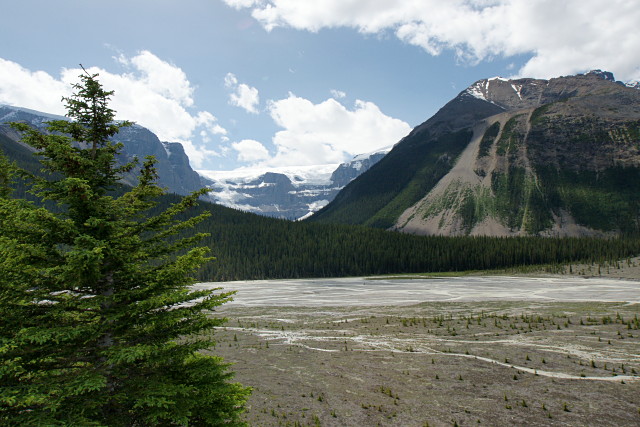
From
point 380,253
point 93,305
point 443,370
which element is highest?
point 380,253

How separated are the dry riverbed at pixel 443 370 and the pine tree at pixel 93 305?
845 cm

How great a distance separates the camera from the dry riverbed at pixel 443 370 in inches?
688

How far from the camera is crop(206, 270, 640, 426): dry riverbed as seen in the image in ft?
57.3

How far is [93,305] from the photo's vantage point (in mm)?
9914

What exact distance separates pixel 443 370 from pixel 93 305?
21.0m

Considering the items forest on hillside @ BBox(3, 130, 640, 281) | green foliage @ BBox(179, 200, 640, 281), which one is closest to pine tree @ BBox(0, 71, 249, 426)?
forest on hillside @ BBox(3, 130, 640, 281)

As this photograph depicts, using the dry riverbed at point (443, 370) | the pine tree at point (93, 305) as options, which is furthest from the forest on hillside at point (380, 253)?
the pine tree at point (93, 305)

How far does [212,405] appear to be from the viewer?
11273 mm

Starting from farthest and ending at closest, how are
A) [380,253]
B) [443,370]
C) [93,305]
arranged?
[380,253] < [443,370] < [93,305]

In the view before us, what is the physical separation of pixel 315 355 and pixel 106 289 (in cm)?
2079

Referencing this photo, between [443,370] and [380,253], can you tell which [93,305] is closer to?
[443,370]

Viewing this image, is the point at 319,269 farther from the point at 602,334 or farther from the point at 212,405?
the point at 212,405

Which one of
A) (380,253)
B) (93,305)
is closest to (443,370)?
(93,305)

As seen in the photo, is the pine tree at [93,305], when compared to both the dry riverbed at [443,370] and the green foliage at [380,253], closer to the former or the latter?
the dry riverbed at [443,370]
